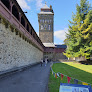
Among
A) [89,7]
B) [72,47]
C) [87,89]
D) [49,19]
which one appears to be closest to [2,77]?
[87,89]

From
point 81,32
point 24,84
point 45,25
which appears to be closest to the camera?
point 24,84

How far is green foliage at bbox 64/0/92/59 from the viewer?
20734 mm

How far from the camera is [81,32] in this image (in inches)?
846

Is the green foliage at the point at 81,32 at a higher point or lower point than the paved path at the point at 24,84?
higher

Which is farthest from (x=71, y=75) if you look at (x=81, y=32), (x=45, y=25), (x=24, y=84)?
(x=45, y=25)

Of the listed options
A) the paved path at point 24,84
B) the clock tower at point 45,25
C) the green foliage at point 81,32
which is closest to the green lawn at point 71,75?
the paved path at point 24,84

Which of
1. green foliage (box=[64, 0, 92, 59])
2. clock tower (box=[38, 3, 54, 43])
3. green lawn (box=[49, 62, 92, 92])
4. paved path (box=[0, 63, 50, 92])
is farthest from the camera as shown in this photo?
clock tower (box=[38, 3, 54, 43])

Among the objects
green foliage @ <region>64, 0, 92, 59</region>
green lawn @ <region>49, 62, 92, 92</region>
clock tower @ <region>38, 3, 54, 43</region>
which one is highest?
clock tower @ <region>38, 3, 54, 43</region>

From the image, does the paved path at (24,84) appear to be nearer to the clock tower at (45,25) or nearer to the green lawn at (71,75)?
the green lawn at (71,75)

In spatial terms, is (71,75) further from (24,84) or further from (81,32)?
(81,32)

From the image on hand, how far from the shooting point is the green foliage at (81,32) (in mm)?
20734

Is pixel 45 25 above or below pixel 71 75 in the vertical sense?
above

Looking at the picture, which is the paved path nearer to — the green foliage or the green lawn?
the green lawn

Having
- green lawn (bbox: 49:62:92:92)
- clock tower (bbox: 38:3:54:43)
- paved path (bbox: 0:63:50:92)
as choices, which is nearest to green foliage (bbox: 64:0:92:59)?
green lawn (bbox: 49:62:92:92)
